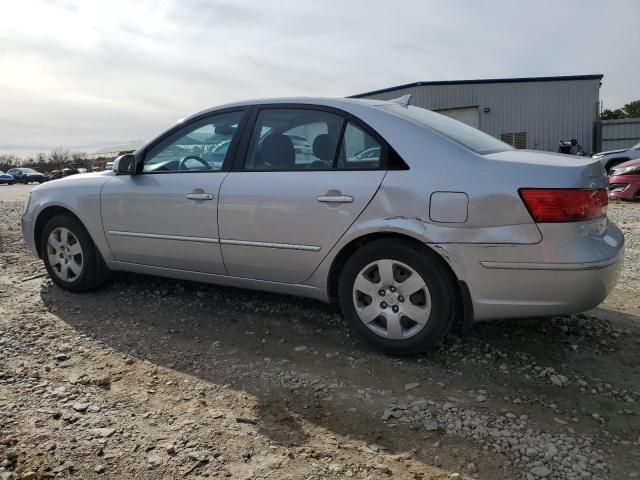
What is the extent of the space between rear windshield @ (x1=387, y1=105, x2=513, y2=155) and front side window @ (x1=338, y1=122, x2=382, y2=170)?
0.94ft

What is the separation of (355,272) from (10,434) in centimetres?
198

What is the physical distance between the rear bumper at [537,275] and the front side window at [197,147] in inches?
72.1

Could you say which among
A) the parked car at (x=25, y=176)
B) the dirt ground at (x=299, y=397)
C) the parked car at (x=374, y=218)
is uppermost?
the parked car at (x=25, y=176)

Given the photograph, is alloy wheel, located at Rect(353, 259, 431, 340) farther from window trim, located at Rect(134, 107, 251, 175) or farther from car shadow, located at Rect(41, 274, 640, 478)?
window trim, located at Rect(134, 107, 251, 175)

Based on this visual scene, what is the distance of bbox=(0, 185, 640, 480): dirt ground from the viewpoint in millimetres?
2268

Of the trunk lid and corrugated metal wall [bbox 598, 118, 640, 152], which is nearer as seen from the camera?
the trunk lid

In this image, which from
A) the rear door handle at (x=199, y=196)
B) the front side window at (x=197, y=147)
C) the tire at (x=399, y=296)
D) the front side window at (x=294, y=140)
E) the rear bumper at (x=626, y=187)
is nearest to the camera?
the tire at (x=399, y=296)

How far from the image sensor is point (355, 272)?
3234 millimetres

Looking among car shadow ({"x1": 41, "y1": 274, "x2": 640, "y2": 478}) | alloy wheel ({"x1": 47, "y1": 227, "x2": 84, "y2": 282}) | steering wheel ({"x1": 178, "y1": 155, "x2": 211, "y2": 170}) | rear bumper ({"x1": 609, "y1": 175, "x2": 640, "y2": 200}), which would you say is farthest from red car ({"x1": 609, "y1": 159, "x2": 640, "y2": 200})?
alloy wheel ({"x1": 47, "y1": 227, "x2": 84, "y2": 282})

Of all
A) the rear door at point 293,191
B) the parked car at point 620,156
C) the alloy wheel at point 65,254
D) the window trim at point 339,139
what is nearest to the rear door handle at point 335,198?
the rear door at point 293,191

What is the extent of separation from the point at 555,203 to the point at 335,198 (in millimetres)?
1230

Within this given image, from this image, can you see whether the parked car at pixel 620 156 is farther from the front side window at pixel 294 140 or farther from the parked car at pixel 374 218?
the front side window at pixel 294 140

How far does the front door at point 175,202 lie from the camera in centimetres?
378

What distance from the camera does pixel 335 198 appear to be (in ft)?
10.6
